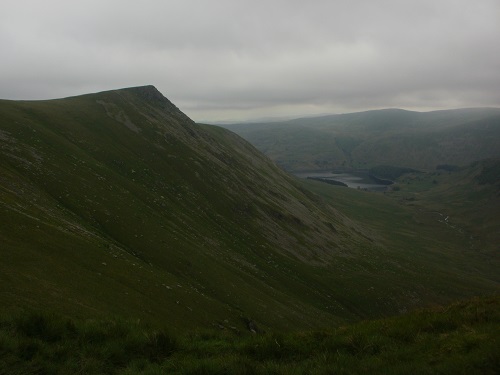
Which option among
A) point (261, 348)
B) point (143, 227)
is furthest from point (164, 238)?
point (261, 348)

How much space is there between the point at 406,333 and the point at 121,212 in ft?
172

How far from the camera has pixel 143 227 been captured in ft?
189

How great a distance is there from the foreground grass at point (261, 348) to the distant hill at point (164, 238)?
861cm

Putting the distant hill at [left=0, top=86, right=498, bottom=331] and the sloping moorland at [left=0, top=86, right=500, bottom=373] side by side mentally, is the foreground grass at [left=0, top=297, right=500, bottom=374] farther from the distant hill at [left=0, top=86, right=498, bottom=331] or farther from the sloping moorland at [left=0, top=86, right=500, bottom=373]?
the distant hill at [left=0, top=86, right=498, bottom=331]

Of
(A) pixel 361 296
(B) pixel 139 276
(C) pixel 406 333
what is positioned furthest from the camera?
(A) pixel 361 296

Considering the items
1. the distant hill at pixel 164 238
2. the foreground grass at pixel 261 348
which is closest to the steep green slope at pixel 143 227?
the distant hill at pixel 164 238

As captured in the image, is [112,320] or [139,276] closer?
[112,320]

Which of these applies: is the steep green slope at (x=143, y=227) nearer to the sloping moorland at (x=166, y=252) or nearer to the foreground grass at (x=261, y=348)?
the sloping moorland at (x=166, y=252)

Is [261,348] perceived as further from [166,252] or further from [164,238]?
[164,238]

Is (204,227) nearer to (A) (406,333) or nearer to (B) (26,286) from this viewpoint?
(B) (26,286)

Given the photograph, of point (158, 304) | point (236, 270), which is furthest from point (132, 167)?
point (158, 304)

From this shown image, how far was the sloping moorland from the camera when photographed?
45.0 feet

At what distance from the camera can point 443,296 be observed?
101 meters

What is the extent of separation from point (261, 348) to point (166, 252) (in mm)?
43727
